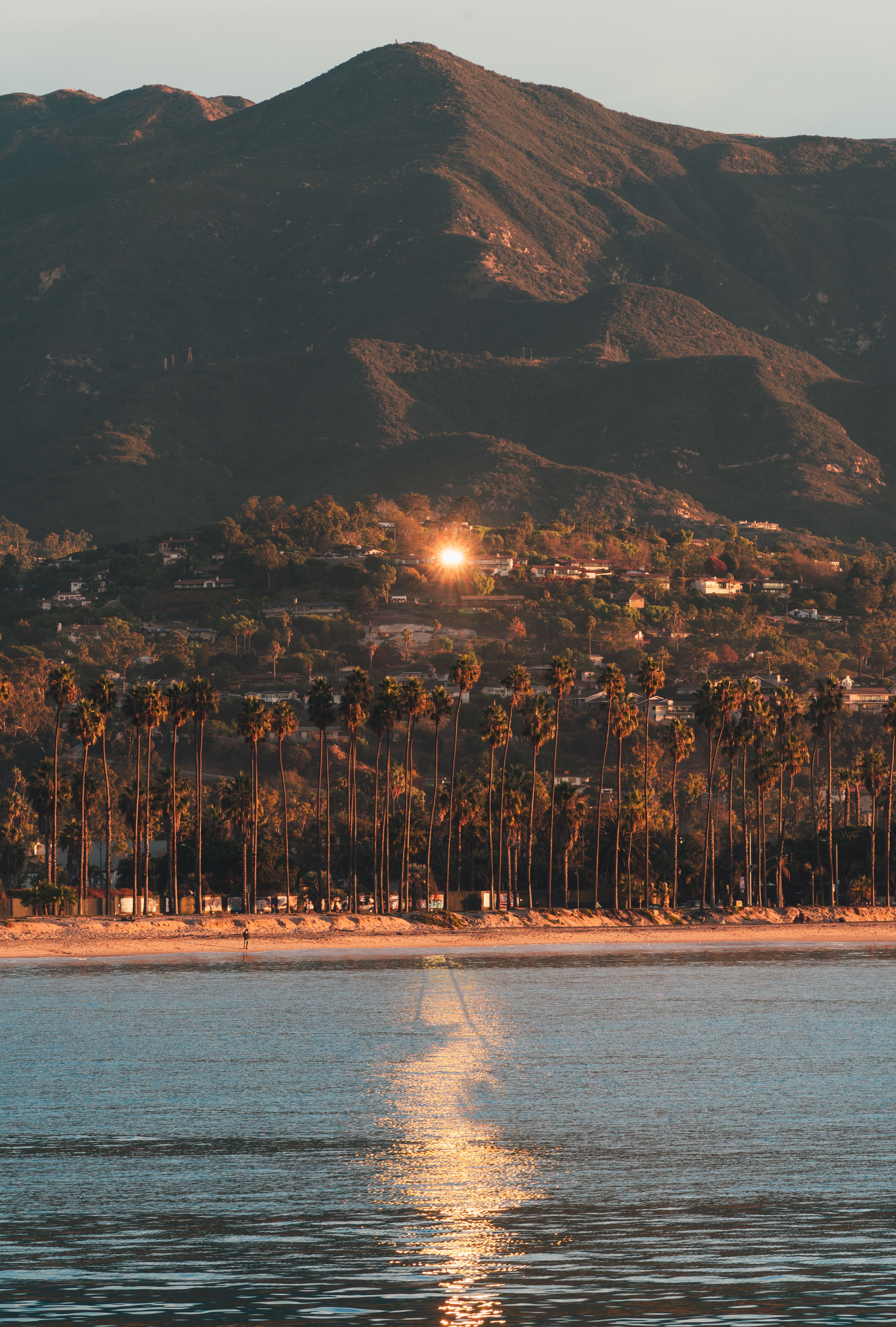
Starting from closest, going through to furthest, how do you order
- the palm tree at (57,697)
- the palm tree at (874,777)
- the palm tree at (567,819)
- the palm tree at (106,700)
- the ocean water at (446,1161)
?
the ocean water at (446,1161) < the palm tree at (57,697) < the palm tree at (106,700) < the palm tree at (567,819) < the palm tree at (874,777)

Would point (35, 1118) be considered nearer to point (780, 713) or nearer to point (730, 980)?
point (730, 980)

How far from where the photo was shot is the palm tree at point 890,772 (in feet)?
389

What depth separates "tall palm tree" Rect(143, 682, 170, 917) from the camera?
328 feet

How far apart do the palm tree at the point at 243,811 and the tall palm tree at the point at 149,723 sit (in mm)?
3982

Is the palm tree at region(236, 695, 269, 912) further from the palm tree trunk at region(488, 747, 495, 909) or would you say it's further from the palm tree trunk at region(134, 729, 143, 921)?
the palm tree trunk at region(488, 747, 495, 909)

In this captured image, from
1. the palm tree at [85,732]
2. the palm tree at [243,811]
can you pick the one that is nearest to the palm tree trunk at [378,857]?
the palm tree at [243,811]

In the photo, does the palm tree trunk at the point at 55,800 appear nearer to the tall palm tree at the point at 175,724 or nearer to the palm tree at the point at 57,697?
the palm tree at the point at 57,697

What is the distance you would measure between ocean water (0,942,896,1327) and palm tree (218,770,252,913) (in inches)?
1504

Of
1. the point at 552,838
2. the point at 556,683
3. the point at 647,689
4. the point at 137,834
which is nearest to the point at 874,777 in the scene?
the point at 647,689

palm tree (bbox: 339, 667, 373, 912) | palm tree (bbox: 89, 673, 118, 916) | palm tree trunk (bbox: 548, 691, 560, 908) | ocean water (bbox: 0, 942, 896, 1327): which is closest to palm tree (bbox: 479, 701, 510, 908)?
palm tree trunk (bbox: 548, 691, 560, 908)

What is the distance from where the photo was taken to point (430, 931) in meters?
100

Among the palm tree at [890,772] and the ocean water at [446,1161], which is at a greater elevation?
the palm tree at [890,772]

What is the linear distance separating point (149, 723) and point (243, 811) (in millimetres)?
9839

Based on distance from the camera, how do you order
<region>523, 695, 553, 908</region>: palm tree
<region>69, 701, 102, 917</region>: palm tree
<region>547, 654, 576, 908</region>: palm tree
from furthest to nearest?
<region>523, 695, 553, 908</region>: palm tree
<region>547, 654, 576, 908</region>: palm tree
<region>69, 701, 102, 917</region>: palm tree
